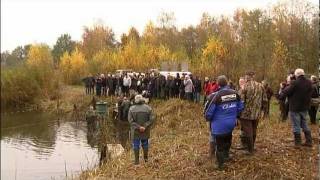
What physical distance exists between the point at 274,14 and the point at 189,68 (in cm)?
780

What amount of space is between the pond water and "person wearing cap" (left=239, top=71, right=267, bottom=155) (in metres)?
5.15

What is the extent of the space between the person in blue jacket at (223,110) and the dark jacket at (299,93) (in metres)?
1.54

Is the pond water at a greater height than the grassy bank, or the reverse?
the grassy bank

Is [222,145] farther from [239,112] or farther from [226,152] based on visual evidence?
[239,112]

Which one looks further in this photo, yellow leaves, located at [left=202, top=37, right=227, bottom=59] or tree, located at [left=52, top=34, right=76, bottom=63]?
tree, located at [left=52, top=34, right=76, bottom=63]

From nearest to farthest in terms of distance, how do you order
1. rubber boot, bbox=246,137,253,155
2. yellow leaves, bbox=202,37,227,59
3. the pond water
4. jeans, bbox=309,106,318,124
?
rubber boot, bbox=246,137,253,155 → jeans, bbox=309,106,318,124 → the pond water → yellow leaves, bbox=202,37,227,59

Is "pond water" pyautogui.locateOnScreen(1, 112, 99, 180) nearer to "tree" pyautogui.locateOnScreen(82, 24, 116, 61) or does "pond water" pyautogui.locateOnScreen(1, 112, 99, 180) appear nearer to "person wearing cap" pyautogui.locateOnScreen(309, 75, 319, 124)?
"person wearing cap" pyautogui.locateOnScreen(309, 75, 319, 124)

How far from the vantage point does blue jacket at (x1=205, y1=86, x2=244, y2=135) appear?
8.97 m

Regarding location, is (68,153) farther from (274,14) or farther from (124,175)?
(274,14)

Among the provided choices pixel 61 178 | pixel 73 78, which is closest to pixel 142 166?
pixel 61 178

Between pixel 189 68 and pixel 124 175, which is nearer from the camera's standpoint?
pixel 124 175

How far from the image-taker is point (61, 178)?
1395cm

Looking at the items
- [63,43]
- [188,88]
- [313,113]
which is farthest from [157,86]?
[63,43]

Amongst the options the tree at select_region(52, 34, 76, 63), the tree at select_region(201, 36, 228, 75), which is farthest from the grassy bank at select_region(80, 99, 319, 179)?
the tree at select_region(52, 34, 76, 63)
